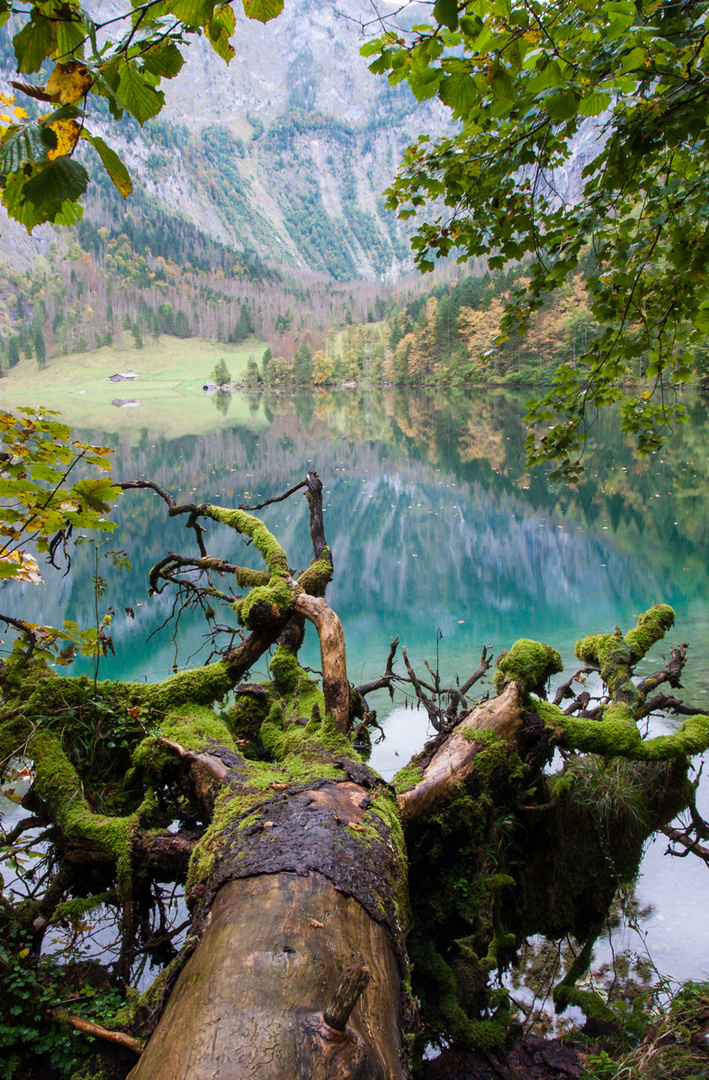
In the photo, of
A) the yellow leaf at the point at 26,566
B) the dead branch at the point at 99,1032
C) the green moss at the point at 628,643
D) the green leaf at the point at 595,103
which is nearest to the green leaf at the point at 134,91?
the green leaf at the point at 595,103

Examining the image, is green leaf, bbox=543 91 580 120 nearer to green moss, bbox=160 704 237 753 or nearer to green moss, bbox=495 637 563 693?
green moss, bbox=495 637 563 693

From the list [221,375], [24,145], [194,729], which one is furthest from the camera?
[221,375]

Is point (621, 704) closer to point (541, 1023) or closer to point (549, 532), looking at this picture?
point (541, 1023)

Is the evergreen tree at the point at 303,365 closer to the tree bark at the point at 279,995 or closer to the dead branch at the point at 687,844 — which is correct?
the dead branch at the point at 687,844

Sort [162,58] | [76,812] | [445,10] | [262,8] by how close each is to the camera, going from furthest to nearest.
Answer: [76,812] < [445,10] < [262,8] < [162,58]

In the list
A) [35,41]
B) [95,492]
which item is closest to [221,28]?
[35,41]

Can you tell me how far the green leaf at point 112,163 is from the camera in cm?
129

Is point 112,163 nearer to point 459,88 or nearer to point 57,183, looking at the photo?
point 57,183

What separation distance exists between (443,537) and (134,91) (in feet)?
56.3

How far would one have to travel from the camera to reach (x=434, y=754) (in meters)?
3.79

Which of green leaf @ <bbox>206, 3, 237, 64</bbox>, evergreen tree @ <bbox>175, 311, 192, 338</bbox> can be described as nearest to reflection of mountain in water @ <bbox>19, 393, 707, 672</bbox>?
green leaf @ <bbox>206, 3, 237, 64</bbox>

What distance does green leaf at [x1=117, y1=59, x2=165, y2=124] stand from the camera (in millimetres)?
1473

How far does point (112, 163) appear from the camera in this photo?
57.7 inches

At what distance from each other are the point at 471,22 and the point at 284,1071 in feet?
12.2
